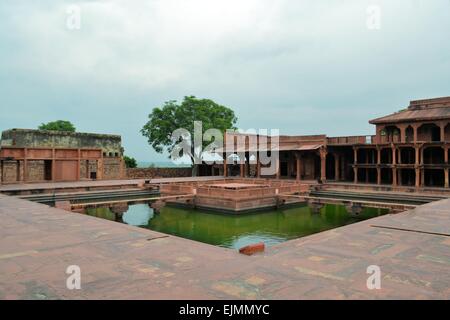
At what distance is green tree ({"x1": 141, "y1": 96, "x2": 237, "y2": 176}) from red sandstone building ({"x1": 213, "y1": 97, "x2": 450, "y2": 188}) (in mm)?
7427

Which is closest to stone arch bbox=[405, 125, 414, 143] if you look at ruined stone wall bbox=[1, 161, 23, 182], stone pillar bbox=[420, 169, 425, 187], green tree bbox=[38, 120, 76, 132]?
stone pillar bbox=[420, 169, 425, 187]

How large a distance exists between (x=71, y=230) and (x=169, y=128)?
33503 millimetres

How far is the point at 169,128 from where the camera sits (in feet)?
137

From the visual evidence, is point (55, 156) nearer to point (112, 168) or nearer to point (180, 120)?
point (112, 168)

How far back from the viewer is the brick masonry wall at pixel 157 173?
39347 mm

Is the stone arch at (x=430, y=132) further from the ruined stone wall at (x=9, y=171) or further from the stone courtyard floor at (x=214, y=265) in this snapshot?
the ruined stone wall at (x=9, y=171)

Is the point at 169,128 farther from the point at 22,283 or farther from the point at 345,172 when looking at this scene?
the point at 22,283

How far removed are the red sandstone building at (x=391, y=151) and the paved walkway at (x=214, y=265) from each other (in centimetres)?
2050

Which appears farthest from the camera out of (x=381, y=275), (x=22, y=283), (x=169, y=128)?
(x=169, y=128)

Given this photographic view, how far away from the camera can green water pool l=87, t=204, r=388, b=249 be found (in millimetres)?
14555

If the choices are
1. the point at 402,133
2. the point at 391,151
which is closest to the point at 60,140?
the point at 391,151

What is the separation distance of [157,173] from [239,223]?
82.9ft

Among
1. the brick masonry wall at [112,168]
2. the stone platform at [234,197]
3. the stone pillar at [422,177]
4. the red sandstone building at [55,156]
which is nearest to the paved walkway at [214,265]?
the stone platform at [234,197]
